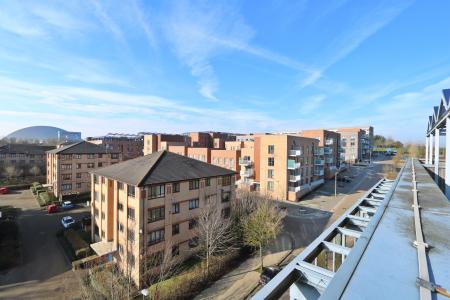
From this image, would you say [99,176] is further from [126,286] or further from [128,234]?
[126,286]

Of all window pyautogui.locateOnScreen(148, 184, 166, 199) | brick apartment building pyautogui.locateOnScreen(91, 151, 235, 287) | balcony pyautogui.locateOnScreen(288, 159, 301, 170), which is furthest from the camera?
balcony pyautogui.locateOnScreen(288, 159, 301, 170)

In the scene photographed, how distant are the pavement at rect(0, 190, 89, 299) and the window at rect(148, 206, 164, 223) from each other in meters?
7.03

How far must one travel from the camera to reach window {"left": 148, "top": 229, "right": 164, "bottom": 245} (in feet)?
58.9

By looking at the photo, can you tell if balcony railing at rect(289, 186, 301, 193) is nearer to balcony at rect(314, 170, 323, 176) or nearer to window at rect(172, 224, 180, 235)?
balcony at rect(314, 170, 323, 176)

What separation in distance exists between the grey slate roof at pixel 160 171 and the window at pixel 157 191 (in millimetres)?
526

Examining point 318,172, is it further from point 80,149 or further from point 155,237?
point 80,149

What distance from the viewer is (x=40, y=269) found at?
63.5 ft

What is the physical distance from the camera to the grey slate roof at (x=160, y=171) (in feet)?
60.4

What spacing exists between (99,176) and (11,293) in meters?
10.6

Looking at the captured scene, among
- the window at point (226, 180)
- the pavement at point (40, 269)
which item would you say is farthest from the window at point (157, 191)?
the pavement at point (40, 269)

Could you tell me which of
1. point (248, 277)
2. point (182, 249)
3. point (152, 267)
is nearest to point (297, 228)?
point (248, 277)

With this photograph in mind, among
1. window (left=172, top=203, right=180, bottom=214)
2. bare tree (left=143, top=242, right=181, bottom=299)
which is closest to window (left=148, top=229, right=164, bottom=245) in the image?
bare tree (left=143, top=242, right=181, bottom=299)

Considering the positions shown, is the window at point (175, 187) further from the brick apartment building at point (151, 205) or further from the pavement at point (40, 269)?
the pavement at point (40, 269)

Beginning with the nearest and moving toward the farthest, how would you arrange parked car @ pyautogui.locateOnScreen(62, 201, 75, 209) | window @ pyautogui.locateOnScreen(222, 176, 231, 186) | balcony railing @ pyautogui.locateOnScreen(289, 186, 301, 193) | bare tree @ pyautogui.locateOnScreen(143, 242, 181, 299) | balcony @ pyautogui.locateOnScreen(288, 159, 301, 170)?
bare tree @ pyautogui.locateOnScreen(143, 242, 181, 299)
window @ pyautogui.locateOnScreen(222, 176, 231, 186)
parked car @ pyautogui.locateOnScreen(62, 201, 75, 209)
balcony @ pyautogui.locateOnScreen(288, 159, 301, 170)
balcony railing @ pyautogui.locateOnScreen(289, 186, 301, 193)
